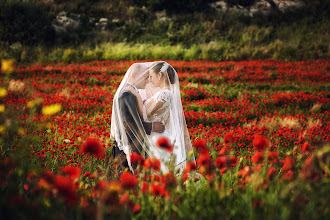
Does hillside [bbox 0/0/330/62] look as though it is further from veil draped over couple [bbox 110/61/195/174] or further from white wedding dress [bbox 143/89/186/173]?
white wedding dress [bbox 143/89/186/173]

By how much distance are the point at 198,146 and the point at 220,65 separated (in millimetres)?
11389

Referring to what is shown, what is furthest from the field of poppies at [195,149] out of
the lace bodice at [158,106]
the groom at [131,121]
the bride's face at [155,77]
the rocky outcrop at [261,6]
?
the rocky outcrop at [261,6]

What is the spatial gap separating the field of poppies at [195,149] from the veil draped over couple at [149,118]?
365 mm

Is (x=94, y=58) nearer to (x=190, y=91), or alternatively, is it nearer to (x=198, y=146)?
(x=190, y=91)

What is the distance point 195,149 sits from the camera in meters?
4.12

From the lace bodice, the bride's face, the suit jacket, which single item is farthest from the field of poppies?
the bride's face

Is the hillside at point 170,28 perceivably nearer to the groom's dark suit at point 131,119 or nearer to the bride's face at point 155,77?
the bride's face at point 155,77

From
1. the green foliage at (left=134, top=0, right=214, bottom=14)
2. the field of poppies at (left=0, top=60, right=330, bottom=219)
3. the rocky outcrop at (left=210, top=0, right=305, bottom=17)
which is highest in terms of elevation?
the rocky outcrop at (left=210, top=0, right=305, bottom=17)

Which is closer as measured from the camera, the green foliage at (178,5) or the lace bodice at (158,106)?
the lace bodice at (158,106)

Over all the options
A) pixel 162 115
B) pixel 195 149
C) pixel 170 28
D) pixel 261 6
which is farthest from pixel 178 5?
pixel 162 115

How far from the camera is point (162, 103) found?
11.6 feet

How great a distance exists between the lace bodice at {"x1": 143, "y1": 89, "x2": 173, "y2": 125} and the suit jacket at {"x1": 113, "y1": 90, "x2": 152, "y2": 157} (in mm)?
175

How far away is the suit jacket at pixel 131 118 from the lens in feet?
11.1

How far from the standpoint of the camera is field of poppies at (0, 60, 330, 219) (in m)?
Result: 1.43
